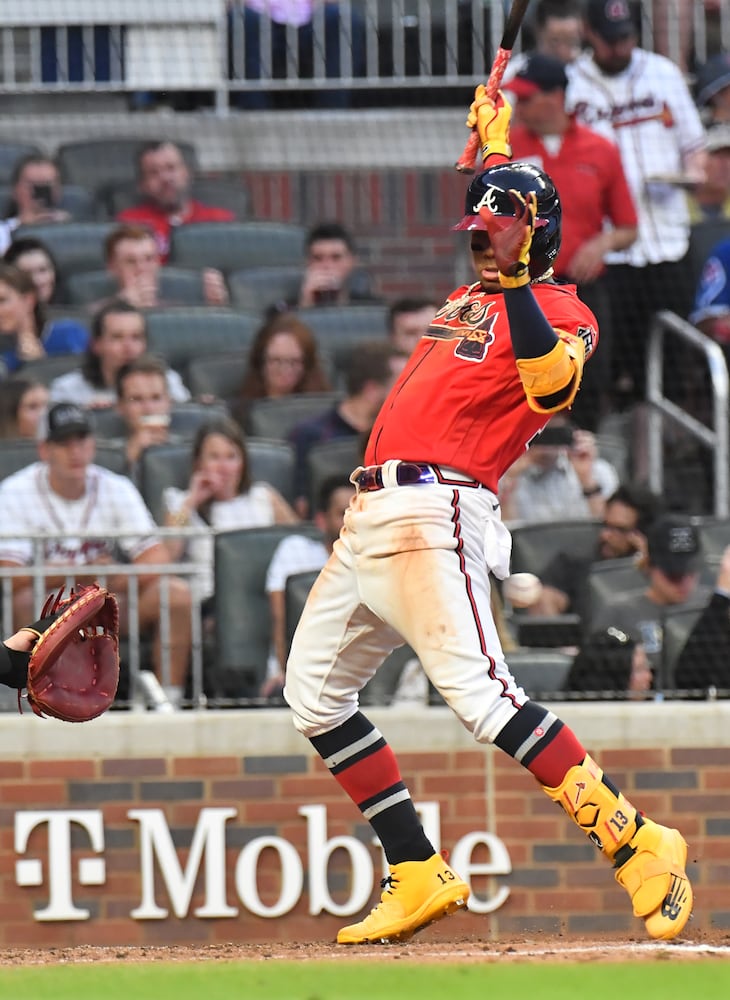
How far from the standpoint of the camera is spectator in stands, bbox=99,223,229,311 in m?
9.20

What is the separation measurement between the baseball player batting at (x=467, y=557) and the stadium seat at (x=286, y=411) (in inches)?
130

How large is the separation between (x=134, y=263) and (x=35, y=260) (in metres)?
0.47

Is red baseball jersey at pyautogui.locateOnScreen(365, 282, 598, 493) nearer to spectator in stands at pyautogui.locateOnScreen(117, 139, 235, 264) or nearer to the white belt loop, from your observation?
the white belt loop

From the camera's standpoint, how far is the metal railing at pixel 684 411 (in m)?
8.30

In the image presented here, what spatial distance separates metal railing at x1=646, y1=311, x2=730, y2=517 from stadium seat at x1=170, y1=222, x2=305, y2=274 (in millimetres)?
2123

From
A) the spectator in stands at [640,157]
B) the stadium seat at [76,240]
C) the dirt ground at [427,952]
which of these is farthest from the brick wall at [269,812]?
the stadium seat at [76,240]

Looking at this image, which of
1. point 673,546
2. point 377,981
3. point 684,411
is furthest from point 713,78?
point 377,981

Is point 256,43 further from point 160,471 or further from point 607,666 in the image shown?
point 607,666

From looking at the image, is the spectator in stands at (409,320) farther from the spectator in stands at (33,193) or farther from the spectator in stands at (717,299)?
the spectator in stands at (33,193)

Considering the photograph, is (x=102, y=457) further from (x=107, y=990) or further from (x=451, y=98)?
(x=451, y=98)

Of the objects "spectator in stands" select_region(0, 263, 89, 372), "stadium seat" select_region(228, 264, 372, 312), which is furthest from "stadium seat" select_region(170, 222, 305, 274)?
"spectator in stands" select_region(0, 263, 89, 372)

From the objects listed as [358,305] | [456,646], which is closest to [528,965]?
[456,646]

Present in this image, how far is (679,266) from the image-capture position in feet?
30.6

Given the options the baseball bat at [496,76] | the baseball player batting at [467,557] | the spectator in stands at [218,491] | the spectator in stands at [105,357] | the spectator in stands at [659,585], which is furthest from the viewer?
the spectator in stands at [105,357]
